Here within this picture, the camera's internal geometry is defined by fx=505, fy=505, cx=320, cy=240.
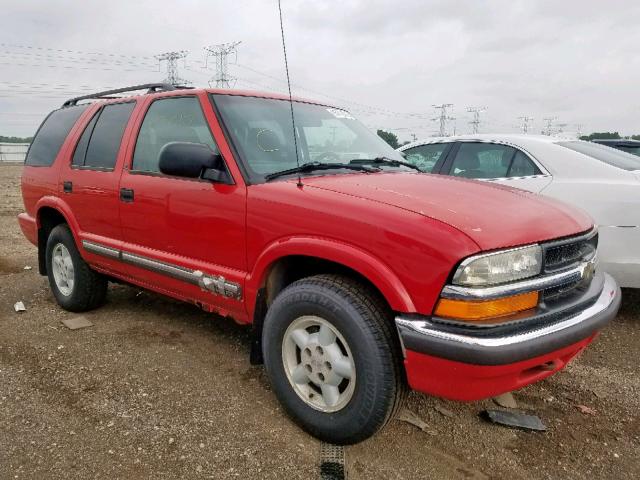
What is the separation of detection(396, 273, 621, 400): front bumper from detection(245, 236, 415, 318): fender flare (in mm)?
102

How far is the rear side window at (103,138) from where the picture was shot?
3.75 metres

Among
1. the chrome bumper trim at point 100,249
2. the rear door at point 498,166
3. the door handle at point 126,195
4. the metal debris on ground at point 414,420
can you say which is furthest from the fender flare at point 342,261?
the rear door at point 498,166

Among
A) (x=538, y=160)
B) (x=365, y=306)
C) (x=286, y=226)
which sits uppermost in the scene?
(x=538, y=160)

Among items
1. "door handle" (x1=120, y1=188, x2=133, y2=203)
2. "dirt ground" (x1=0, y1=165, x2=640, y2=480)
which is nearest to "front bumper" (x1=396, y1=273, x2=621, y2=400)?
"dirt ground" (x1=0, y1=165, x2=640, y2=480)

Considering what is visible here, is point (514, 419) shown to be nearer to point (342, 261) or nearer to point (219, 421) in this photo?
point (342, 261)

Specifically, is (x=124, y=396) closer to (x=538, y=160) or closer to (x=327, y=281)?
(x=327, y=281)

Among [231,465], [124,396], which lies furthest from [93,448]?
[231,465]

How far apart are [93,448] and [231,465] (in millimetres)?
695

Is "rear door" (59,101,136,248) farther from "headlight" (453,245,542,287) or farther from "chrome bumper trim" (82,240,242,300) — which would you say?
"headlight" (453,245,542,287)

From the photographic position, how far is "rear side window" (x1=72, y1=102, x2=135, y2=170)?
375cm

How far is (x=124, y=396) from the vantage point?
115 inches

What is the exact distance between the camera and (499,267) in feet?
6.86

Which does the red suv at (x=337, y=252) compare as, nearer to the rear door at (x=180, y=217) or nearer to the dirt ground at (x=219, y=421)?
the rear door at (x=180, y=217)

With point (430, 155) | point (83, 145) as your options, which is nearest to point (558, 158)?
point (430, 155)
